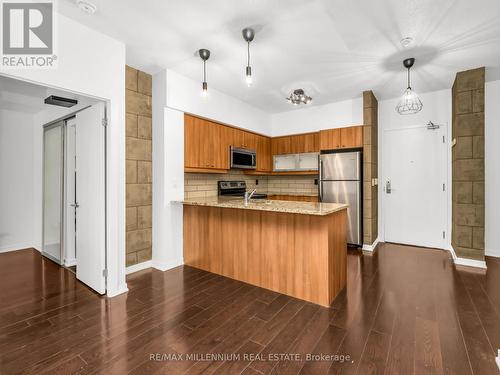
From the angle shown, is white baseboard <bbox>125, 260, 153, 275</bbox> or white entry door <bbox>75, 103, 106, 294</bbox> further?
white baseboard <bbox>125, 260, 153, 275</bbox>

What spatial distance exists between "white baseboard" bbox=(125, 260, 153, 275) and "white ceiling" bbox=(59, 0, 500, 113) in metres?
2.70

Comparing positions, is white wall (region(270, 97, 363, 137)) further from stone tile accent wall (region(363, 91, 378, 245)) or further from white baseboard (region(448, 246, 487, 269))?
white baseboard (region(448, 246, 487, 269))

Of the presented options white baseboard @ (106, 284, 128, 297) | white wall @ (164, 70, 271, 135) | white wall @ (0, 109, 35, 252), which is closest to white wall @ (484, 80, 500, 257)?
white wall @ (164, 70, 271, 135)

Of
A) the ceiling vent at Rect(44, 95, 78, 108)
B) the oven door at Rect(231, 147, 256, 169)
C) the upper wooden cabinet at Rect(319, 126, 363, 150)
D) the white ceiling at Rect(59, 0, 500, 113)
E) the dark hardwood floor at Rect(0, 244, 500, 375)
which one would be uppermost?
the white ceiling at Rect(59, 0, 500, 113)

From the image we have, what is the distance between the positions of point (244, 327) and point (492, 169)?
4.58 metres

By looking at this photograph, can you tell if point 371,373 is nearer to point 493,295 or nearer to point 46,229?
point 493,295

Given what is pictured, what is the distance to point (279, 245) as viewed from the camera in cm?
276

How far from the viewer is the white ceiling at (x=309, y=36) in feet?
7.25

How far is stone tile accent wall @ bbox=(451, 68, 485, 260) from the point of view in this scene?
3.48 meters

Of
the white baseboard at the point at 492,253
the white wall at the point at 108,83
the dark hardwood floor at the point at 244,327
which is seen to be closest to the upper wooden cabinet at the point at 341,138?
the dark hardwood floor at the point at 244,327

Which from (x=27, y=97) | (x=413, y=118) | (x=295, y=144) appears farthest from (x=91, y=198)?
(x=413, y=118)

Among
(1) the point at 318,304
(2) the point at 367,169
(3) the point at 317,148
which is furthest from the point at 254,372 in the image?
(3) the point at 317,148

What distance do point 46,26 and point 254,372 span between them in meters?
3.34

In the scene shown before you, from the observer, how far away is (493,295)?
266cm
